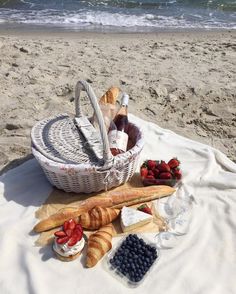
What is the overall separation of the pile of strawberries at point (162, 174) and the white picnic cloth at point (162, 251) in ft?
0.39

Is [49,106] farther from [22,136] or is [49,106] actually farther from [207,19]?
[207,19]

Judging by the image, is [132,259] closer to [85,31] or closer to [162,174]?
[162,174]

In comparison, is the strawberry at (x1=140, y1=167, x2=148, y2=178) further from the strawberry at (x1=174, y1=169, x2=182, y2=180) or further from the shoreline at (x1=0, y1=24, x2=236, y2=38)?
the shoreline at (x1=0, y1=24, x2=236, y2=38)

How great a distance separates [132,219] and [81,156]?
557mm

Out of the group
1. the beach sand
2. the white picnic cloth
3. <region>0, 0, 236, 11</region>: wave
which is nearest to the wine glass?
the white picnic cloth

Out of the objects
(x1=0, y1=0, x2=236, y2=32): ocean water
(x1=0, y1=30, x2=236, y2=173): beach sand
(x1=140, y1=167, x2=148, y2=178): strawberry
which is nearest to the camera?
(x1=140, y1=167, x2=148, y2=178): strawberry

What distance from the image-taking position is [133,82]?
15.0 ft

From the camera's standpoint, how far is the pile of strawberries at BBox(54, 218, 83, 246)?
2371 mm

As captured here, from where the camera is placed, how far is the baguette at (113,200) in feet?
8.56

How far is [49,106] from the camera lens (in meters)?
4.07

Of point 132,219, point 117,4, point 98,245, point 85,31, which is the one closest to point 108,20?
point 85,31

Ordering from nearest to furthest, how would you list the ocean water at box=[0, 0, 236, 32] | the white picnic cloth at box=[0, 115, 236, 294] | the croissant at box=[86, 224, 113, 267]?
1. the white picnic cloth at box=[0, 115, 236, 294]
2. the croissant at box=[86, 224, 113, 267]
3. the ocean water at box=[0, 0, 236, 32]

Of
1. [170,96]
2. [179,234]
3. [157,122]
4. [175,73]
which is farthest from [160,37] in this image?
[179,234]

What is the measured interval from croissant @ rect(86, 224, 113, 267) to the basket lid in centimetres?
47
